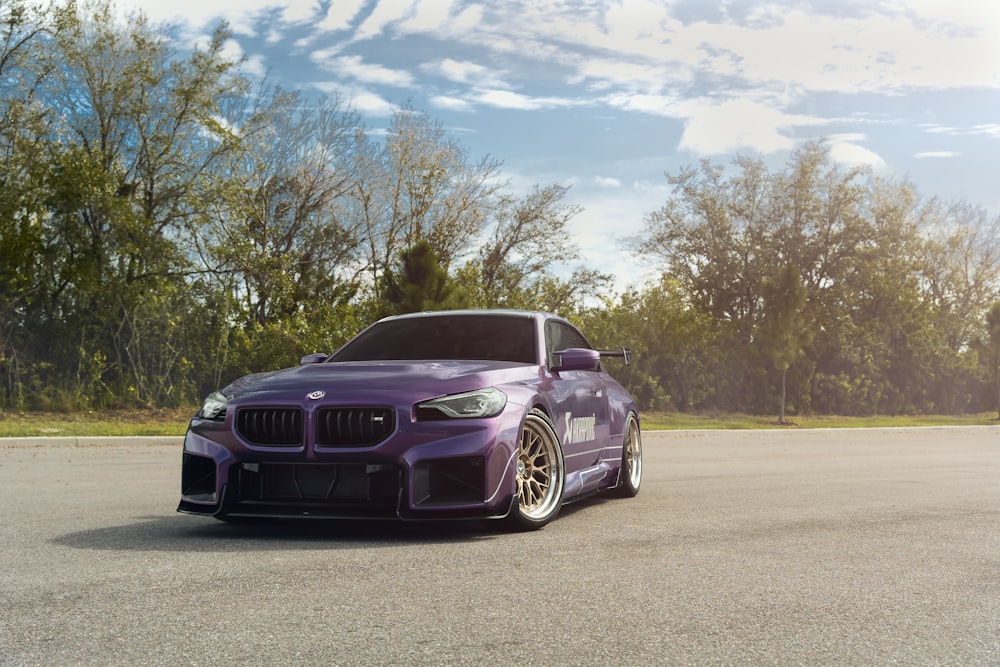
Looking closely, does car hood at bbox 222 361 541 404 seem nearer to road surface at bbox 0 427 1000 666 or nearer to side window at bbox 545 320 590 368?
side window at bbox 545 320 590 368

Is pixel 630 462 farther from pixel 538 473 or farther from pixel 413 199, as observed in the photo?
pixel 413 199

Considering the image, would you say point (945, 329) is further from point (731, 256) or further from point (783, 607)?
point (783, 607)

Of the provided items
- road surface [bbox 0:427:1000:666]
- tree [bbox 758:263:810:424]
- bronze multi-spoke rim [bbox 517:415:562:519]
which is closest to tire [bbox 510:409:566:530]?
bronze multi-spoke rim [bbox 517:415:562:519]

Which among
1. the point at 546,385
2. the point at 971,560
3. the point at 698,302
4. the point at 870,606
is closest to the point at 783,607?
the point at 870,606

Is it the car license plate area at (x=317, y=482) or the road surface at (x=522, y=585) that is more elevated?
the car license plate area at (x=317, y=482)

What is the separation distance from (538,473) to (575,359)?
3.30 feet

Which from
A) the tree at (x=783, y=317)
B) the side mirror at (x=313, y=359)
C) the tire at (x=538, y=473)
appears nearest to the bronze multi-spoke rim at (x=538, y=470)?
the tire at (x=538, y=473)

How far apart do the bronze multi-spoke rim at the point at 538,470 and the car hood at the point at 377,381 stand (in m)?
0.38

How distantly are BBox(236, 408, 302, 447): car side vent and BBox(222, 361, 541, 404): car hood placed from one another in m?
0.08

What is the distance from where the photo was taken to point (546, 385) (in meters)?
7.91

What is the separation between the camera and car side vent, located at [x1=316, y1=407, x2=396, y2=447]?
22.2 ft

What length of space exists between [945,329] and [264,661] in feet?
148

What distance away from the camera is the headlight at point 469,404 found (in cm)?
685

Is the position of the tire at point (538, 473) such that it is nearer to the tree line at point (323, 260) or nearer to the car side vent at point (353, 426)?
the car side vent at point (353, 426)
